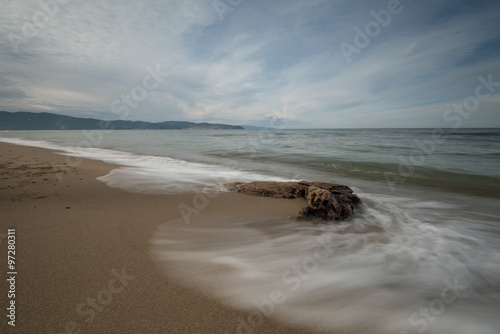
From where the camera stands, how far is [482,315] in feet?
6.40

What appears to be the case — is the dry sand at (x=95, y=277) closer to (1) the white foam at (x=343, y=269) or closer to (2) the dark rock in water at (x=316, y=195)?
(1) the white foam at (x=343, y=269)

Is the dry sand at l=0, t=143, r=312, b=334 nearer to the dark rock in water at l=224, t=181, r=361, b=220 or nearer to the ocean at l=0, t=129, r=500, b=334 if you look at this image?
the ocean at l=0, t=129, r=500, b=334

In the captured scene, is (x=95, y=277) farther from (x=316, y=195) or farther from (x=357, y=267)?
(x=316, y=195)

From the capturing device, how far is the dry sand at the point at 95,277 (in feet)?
5.31

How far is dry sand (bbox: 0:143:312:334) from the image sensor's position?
1617mm

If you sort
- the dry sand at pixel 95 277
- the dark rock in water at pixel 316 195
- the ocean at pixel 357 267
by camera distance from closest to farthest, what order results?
the dry sand at pixel 95 277
the ocean at pixel 357 267
the dark rock in water at pixel 316 195

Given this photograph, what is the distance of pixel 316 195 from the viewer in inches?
160

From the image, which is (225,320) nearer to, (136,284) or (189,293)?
(189,293)

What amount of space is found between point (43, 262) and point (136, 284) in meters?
1.11

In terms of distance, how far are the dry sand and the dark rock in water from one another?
5.18 ft

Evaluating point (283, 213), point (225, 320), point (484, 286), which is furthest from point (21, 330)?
point (484, 286)

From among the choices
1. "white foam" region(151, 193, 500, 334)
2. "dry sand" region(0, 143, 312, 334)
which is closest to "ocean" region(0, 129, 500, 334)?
"white foam" region(151, 193, 500, 334)

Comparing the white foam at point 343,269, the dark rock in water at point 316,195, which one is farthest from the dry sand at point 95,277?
the dark rock in water at point 316,195

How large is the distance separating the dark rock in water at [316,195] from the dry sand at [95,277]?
1578 millimetres
